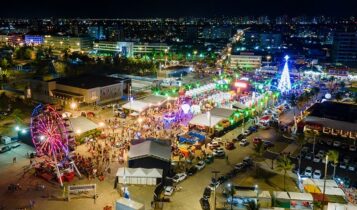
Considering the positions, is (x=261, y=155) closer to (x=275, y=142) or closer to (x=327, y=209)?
(x=275, y=142)

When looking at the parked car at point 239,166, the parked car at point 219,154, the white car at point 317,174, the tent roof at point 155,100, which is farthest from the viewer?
the tent roof at point 155,100

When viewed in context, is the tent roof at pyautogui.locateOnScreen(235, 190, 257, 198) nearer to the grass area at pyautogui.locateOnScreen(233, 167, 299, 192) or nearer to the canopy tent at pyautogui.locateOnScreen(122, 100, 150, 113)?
the grass area at pyautogui.locateOnScreen(233, 167, 299, 192)

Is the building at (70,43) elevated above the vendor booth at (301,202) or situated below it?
above

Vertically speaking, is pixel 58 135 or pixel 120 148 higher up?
pixel 58 135

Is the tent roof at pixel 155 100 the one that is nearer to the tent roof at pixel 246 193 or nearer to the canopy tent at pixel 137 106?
the canopy tent at pixel 137 106

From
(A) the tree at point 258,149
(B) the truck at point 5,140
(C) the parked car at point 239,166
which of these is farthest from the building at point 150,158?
(B) the truck at point 5,140

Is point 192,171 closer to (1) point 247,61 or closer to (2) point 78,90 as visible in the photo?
(2) point 78,90

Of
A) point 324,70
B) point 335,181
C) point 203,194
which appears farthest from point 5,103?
point 324,70
